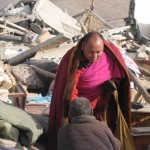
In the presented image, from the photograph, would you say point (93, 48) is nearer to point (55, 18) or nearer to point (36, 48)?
point (36, 48)

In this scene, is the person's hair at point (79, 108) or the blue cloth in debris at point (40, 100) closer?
the person's hair at point (79, 108)

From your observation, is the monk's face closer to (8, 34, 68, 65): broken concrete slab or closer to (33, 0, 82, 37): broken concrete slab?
(8, 34, 68, 65): broken concrete slab

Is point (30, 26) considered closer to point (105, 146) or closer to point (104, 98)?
point (104, 98)

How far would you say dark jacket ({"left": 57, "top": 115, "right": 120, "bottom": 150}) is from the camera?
4.00 metres

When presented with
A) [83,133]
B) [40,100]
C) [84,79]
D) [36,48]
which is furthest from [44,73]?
[83,133]

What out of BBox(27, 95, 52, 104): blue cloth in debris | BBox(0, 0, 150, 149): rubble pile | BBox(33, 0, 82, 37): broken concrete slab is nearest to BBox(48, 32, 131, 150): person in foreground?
BBox(0, 0, 150, 149): rubble pile

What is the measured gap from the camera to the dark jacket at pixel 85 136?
158 inches

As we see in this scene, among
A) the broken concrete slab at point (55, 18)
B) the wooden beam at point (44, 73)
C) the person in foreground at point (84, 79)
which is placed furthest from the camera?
the broken concrete slab at point (55, 18)

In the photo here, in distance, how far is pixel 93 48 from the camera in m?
5.09

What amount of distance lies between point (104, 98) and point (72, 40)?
12.9 feet

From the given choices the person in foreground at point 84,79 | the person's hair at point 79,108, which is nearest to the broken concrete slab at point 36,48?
the person in foreground at point 84,79

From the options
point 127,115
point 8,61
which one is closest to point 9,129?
point 127,115

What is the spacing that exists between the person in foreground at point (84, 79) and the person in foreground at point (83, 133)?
106 centimetres

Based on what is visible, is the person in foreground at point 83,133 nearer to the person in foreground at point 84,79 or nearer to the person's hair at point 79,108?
the person's hair at point 79,108
